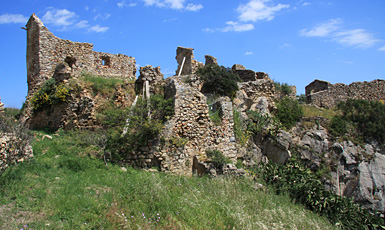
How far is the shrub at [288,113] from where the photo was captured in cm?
1670

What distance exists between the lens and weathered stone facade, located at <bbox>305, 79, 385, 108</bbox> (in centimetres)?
2122

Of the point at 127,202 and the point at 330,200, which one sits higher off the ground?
the point at 127,202

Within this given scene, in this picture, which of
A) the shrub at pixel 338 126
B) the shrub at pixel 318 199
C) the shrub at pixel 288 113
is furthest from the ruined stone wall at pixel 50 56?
the shrub at pixel 338 126

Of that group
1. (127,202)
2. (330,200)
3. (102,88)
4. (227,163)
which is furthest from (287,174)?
(102,88)

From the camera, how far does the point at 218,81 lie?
16.2 m

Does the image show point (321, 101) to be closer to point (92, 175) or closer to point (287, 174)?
point (287, 174)

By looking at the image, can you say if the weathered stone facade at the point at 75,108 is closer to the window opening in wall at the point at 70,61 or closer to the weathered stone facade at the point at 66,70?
the weathered stone facade at the point at 66,70

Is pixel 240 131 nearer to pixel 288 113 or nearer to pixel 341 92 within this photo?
pixel 288 113

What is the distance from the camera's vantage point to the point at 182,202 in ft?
27.2

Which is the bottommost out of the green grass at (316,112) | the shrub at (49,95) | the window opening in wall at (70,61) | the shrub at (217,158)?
the shrub at (217,158)

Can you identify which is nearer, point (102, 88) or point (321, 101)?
point (102, 88)

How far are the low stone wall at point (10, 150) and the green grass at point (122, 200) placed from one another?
26cm

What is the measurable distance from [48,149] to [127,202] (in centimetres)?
546

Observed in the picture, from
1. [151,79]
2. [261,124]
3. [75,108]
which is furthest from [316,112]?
[75,108]
